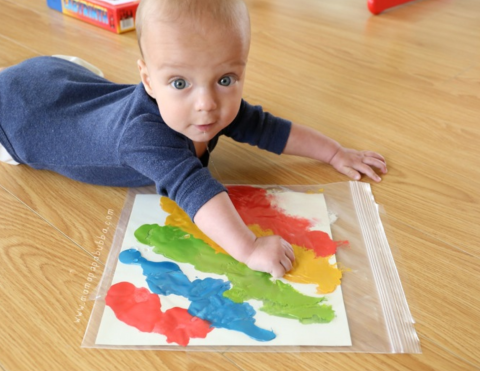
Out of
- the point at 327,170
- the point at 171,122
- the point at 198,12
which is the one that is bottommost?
the point at 327,170

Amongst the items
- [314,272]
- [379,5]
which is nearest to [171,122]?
[314,272]

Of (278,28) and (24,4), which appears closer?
(278,28)

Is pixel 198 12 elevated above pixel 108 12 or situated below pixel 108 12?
above

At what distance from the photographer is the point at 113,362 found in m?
0.62

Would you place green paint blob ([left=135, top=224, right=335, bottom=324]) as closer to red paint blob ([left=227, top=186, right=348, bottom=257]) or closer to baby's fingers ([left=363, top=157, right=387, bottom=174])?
red paint blob ([left=227, top=186, right=348, bottom=257])

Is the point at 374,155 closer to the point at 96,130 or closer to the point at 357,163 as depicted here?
the point at 357,163

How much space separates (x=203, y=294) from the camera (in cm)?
70

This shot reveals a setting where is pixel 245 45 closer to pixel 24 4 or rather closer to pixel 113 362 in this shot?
pixel 113 362

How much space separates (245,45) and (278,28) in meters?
0.85

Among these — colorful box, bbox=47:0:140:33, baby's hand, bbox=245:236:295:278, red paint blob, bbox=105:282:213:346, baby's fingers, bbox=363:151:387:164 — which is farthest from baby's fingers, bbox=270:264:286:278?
colorful box, bbox=47:0:140:33

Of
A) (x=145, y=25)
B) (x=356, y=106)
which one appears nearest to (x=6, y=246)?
(x=145, y=25)

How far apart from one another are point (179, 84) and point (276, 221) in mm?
255

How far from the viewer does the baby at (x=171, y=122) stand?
2.26 feet

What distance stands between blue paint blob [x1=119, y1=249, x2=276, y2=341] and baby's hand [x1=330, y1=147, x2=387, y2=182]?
33 centimetres
